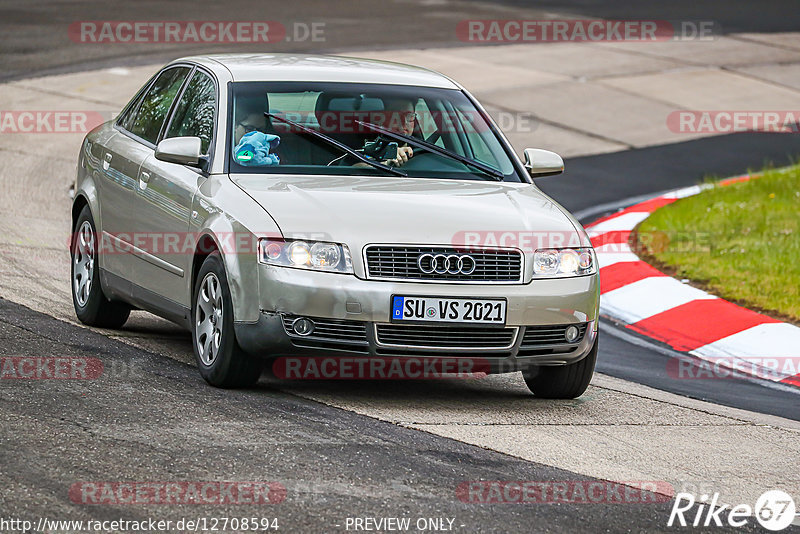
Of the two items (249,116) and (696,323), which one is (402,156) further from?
(696,323)

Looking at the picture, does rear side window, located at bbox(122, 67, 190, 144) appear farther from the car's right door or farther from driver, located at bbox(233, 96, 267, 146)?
driver, located at bbox(233, 96, 267, 146)

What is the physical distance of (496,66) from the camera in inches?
873

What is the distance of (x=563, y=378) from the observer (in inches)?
309

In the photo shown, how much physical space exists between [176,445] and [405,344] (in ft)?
4.56

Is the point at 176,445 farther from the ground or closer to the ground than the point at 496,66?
farther from the ground

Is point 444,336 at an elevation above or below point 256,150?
below

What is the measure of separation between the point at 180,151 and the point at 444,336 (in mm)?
1735

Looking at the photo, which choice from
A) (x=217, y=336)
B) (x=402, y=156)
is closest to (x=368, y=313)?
(x=217, y=336)

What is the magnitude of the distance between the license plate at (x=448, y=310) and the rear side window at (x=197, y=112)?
67.3 inches

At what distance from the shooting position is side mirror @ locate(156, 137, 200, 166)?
25.3 ft

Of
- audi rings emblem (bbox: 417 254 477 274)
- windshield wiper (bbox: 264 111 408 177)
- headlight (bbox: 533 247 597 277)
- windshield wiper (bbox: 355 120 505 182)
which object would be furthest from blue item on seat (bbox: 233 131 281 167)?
headlight (bbox: 533 247 597 277)

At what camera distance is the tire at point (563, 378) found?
25.5 ft

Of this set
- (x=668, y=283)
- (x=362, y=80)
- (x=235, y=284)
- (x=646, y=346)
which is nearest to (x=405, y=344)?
(x=235, y=284)

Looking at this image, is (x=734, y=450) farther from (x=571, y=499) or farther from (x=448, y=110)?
(x=448, y=110)
